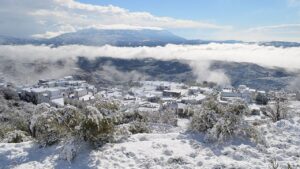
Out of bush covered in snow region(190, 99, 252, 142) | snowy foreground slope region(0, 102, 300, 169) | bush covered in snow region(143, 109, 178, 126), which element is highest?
bush covered in snow region(190, 99, 252, 142)

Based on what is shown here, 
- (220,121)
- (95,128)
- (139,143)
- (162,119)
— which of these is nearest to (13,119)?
(162,119)

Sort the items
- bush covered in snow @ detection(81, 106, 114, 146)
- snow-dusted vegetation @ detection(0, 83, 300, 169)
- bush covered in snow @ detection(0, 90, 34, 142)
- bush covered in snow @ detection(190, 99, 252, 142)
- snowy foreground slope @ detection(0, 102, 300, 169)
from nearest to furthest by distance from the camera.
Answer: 1. snowy foreground slope @ detection(0, 102, 300, 169)
2. snow-dusted vegetation @ detection(0, 83, 300, 169)
3. bush covered in snow @ detection(81, 106, 114, 146)
4. bush covered in snow @ detection(190, 99, 252, 142)
5. bush covered in snow @ detection(0, 90, 34, 142)

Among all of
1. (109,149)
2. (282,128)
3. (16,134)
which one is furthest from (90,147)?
(282,128)

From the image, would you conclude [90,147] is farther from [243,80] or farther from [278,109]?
[243,80]

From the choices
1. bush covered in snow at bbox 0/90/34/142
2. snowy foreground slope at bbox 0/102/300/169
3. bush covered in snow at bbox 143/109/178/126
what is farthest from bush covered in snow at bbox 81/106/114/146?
bush covered in snow at bbox 143/109/178/126

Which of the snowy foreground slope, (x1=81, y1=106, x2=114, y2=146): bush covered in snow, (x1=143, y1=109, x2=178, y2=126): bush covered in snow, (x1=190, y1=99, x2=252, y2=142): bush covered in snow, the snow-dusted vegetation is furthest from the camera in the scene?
(x1=143, y1=109, x2=178, y2=126): bush covered in snow

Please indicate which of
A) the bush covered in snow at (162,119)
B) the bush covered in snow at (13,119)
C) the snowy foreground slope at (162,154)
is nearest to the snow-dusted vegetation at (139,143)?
the snowy foreground slope at (162,154)

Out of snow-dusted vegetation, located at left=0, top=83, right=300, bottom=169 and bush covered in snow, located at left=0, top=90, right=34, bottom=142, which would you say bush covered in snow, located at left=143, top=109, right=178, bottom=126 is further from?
snow-dusted vegetation, located at left=0, top=83, right=300, bottom=169

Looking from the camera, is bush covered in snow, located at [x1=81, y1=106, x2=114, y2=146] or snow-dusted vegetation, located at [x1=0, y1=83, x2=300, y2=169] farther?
bush covered in snow, located at [x1=81, y1=106, x2=114, y2=146]
